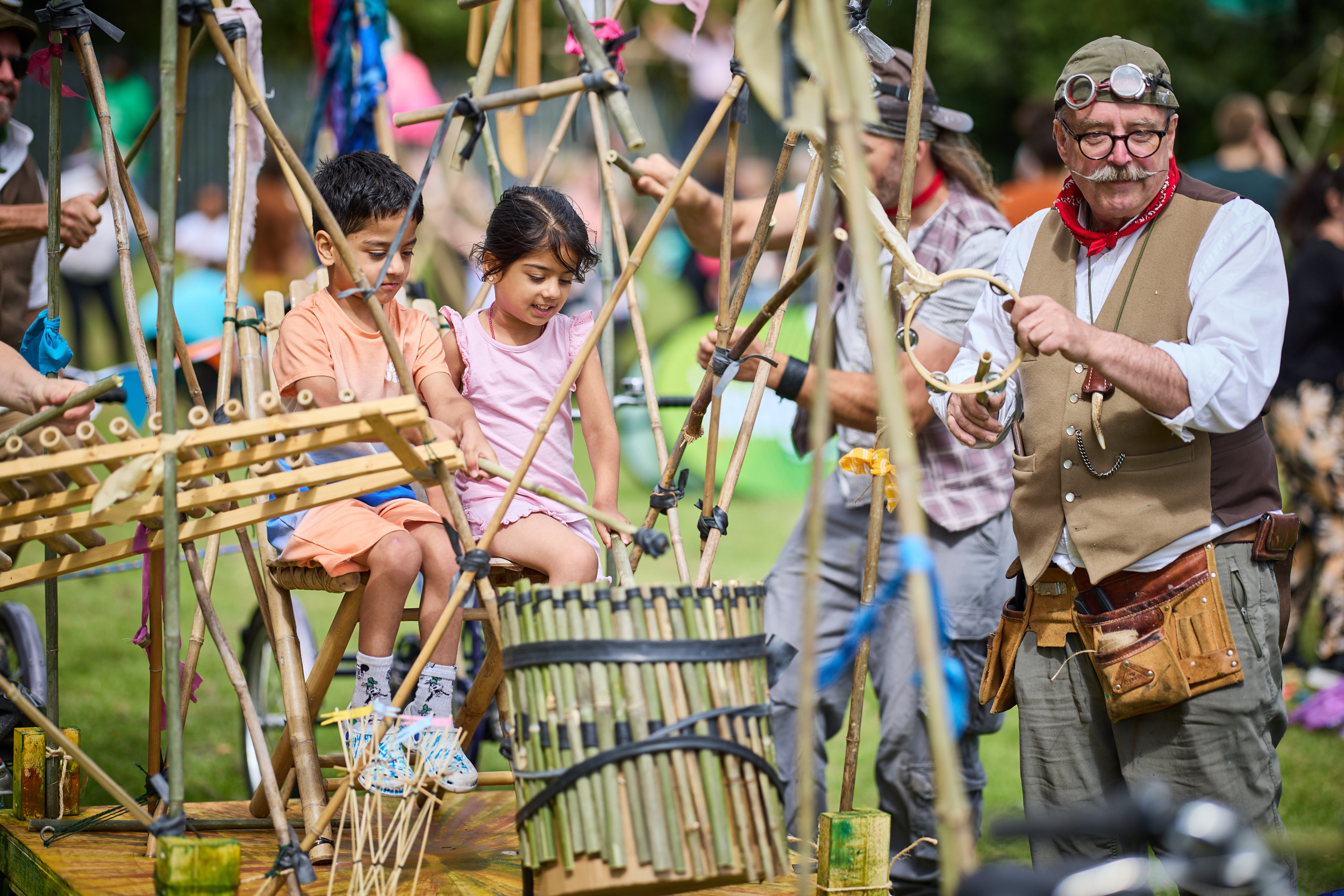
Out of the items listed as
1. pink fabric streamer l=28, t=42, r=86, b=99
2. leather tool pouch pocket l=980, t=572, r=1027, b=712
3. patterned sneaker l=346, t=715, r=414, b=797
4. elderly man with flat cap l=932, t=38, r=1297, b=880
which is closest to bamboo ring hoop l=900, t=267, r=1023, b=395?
elderly man with flat cap l=932, t=38, r=1297, b=880

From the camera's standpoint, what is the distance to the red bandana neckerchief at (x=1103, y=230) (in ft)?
7.78

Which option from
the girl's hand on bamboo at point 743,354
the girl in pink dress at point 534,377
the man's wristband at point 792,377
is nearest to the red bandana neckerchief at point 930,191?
the man's wristband at point 792,377

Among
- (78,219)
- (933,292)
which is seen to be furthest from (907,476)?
(78,219)

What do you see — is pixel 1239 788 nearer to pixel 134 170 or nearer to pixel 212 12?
pixel 212 12

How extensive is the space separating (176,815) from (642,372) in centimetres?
128

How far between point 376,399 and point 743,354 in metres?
0.78

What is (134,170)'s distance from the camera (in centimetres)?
1409

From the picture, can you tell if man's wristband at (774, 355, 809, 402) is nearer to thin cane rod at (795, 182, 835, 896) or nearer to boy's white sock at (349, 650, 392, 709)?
boy's white sock at (349, 650, 392, 709)

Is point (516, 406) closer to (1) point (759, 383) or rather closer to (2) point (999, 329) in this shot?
(1) point (759, 383)

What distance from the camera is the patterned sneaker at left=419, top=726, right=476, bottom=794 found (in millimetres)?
2227

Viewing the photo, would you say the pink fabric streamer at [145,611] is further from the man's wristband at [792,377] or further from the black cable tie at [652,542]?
the man's wristband at [792,377]

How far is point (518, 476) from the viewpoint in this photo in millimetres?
2166

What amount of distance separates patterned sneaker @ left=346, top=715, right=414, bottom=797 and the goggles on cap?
167 cm

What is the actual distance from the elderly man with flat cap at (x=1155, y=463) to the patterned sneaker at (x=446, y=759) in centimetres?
114
